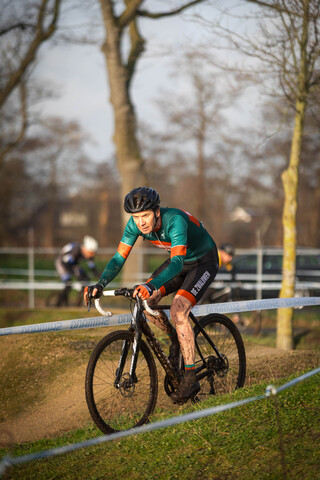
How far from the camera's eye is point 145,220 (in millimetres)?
4582

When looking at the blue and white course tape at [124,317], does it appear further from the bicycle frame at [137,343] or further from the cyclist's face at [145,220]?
the cyclist's face at [145,220]

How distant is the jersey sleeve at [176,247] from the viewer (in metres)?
4.36

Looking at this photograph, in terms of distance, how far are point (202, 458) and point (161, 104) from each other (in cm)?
Answer: 3647

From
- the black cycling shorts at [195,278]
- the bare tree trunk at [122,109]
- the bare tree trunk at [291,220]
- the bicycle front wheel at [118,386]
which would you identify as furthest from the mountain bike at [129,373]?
the bare tree trunk at [122,109]

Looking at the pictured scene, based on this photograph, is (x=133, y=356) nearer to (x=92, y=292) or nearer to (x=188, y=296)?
(x=92, y=292)

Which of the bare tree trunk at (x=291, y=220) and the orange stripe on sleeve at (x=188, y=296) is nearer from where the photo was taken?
the orange stripe on sleeve at (x=188, y=296)

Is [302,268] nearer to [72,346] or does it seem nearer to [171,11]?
[171,11]

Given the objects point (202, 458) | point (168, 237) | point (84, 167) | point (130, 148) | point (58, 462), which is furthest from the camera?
point (84, 167)

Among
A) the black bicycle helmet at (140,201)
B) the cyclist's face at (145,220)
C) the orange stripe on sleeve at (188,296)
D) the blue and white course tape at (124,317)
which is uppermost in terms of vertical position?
the black bicycle helmet at (140,201)

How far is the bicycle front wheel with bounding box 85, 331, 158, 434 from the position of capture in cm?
422

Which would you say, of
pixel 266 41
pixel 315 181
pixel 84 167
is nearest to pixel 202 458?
pixel 266 41

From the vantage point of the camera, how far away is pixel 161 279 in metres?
4.32

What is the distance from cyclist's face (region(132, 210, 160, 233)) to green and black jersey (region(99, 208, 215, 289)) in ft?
0.44

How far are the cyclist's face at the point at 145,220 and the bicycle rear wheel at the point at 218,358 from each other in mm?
1071
